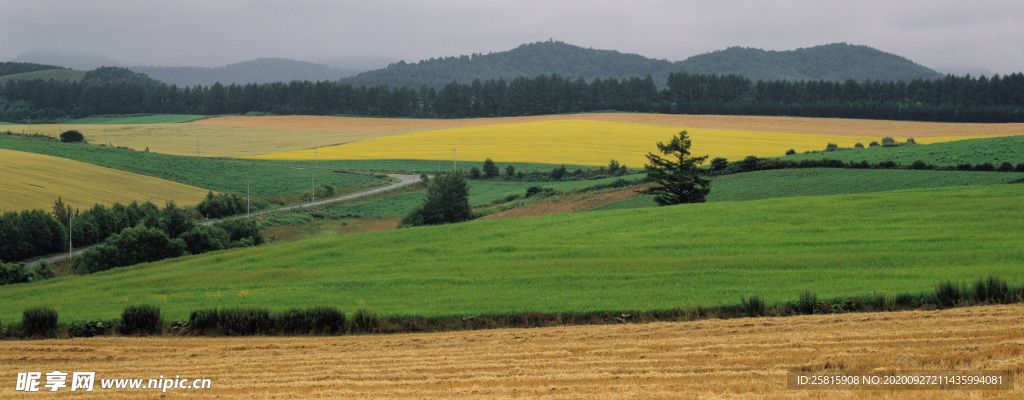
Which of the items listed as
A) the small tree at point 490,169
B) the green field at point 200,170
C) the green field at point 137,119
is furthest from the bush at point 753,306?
the green field at point 137,119

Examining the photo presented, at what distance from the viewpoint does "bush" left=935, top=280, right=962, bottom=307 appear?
17.1 metres

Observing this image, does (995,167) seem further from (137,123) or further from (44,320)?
(137,123)

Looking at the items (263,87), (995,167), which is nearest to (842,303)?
(995,167)

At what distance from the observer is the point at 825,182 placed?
48.1 metres

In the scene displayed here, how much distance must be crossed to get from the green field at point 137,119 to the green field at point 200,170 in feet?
169

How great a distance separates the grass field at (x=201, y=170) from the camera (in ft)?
245

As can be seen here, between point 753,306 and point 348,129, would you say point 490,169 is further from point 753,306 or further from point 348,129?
point 753,306

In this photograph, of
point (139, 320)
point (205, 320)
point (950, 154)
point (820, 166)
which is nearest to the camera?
point (205, 320)

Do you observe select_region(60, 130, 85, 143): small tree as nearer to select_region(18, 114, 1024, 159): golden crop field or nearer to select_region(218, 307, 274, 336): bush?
select_region(18, 114, 1024, 159): golden crop field

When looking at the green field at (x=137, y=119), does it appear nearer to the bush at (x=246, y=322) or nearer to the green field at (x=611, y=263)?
the green field at (x=611, y=263)

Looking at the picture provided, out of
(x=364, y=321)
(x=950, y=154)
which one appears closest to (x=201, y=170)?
(x=364, y=321)

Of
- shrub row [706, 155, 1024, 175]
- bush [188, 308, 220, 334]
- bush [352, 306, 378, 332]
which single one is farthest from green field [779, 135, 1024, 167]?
bush [188, 308, 220, 334]

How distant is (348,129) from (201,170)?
49.1m

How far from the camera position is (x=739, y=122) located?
112250mm
